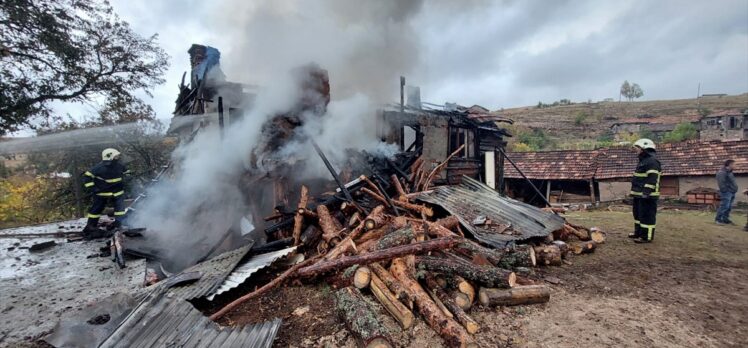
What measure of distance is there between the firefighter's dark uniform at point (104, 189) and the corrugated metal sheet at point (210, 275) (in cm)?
406

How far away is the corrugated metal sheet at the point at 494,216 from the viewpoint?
6.39 meters

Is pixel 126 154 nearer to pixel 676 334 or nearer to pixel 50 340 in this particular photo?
pixel 50 340

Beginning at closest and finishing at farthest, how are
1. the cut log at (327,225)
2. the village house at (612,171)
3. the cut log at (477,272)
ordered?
1. the cut log at (477,272)
2. the cut log at (327,225)
3. the village house at (612,171)

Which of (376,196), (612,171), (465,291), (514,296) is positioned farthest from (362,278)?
(612,171)

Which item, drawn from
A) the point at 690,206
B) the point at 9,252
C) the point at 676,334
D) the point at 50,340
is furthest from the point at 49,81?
the point at 690,206

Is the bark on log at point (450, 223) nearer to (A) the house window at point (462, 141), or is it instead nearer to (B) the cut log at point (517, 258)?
(B) the cut log at point (517, 258)

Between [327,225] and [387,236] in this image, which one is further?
[327,225]

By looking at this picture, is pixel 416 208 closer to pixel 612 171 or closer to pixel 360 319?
pixel 360 319

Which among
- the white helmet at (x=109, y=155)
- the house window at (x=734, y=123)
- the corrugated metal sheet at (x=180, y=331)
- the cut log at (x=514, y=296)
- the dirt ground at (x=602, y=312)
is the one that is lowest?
the dirt ground at (x=602, y=312)

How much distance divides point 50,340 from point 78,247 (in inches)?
176

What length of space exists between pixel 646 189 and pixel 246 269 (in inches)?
320

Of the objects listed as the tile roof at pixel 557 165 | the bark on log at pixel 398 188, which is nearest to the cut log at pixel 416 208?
the bark on log at pixel 398 188

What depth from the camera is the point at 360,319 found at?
333cm

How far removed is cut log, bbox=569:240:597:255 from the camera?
22.2 ft
